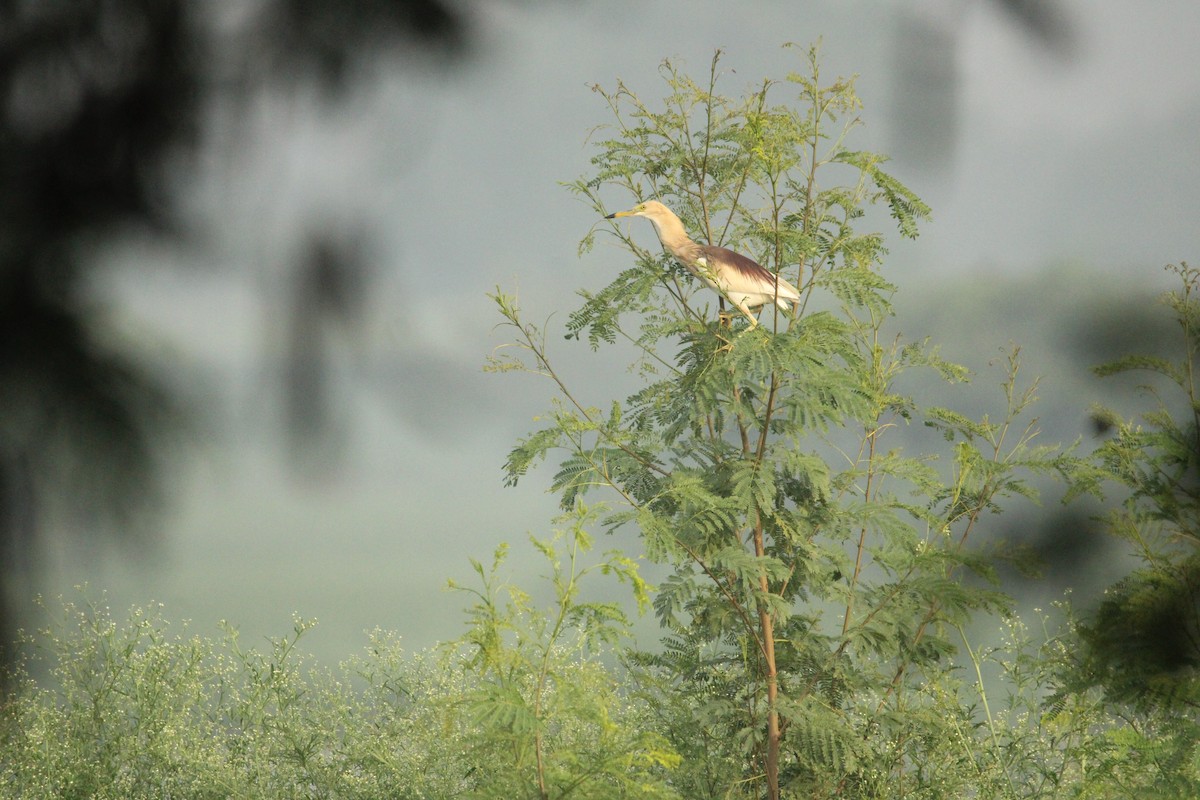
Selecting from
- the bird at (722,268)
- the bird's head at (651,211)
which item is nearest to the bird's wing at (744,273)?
the bird at (722,268)

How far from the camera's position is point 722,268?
2.40 m

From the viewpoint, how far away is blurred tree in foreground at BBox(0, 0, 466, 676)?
1.95 ft

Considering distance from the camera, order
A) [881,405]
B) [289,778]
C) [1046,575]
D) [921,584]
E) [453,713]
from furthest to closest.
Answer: [289,778]
[881,405]
[921,584]
[453,713]
[1046,575]

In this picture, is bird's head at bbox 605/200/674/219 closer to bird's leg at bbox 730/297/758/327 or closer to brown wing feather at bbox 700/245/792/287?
brown wing feather at bbox 700/245/792/287

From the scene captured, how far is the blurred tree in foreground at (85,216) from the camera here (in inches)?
23.4

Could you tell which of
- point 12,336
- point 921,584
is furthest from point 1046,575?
point 12,336

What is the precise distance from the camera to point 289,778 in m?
3.04

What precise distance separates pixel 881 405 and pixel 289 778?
1.82m

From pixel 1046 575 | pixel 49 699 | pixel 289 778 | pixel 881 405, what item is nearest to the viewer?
pixel 1046 575

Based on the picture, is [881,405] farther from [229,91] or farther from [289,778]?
[229,91]

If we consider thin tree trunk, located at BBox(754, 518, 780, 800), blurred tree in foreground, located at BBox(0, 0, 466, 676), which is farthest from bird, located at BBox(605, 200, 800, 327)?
blurred tree in foreground, located at BBox(0, 0, 466, 676)

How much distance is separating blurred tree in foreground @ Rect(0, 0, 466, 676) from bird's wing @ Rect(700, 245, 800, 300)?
70.4 inches

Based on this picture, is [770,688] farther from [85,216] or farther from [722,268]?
[85,216]

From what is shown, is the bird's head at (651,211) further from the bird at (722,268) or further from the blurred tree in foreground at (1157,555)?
the blurred tree in foreground at (1157,555)
